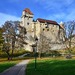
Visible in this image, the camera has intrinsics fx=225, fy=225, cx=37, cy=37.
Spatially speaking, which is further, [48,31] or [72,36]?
[48,31]

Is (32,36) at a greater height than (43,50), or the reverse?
(32,36)

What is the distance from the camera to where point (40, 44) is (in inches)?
3378

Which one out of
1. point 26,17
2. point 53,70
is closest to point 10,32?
point 53,70

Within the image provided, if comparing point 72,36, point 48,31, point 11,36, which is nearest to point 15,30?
point 11,36

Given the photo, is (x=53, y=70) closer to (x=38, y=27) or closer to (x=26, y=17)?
(x=38, y=27)

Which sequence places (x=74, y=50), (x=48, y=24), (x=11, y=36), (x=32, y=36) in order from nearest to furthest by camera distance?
(x=11, y=36) → (x=74, y=50) → (x=32, y=36) → (x=48, y=24)

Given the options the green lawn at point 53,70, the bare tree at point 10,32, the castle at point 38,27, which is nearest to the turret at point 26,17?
the castle at point 38,27

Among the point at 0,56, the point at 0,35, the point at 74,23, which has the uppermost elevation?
the point at 74,23

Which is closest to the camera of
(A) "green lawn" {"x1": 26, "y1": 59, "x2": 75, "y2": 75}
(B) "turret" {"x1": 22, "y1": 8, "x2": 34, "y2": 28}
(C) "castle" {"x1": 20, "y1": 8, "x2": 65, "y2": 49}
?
A: (A) "green lawn" {"x1": 26, "y1": 59, "x2": 75, "y2": 75}

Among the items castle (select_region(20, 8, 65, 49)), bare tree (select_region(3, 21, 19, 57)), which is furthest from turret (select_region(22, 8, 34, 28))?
bare tree (select_region(3, 21, 19, 57))

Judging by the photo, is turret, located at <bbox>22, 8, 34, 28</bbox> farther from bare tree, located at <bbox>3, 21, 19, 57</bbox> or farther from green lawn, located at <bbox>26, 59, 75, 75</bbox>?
green lawn, located at <bbox>26, 59, 75, 75</bbox>

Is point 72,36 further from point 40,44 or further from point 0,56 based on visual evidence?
point 0,56

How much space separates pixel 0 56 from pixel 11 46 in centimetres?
1316

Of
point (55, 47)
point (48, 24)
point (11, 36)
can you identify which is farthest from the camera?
point (48, 24)
